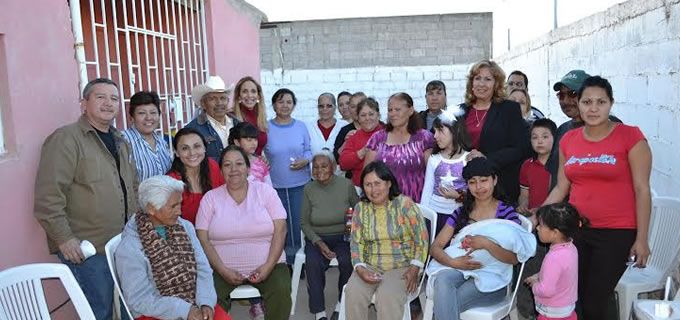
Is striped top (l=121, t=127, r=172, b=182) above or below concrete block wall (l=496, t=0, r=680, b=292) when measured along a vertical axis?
below

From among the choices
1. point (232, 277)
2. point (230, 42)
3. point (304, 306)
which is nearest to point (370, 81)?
point (230, 42)

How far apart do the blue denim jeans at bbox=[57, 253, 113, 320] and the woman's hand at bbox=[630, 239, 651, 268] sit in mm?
2739

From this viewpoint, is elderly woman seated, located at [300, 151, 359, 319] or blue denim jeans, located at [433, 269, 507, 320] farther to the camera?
elderly woman seated, located at [300, 151, 359, 319]

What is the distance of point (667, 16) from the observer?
3498 mm

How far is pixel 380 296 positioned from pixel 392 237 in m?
0.37

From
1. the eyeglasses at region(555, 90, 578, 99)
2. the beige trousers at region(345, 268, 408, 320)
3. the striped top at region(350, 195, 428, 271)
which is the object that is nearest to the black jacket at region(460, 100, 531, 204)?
the eyeglasses at region(555, 90, 578, 99)

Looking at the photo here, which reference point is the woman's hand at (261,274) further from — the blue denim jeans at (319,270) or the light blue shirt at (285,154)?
the light blue shirt at (285,154)

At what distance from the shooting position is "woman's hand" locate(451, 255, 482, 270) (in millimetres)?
3285

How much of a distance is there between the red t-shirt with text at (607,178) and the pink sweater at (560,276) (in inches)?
8.1

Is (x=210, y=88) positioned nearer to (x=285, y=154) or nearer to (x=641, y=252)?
(x=285, y=154)

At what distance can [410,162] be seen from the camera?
404 centimetres

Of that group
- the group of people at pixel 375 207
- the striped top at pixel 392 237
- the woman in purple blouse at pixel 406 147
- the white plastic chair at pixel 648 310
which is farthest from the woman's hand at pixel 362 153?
the white plastic chair at pixel 648 310

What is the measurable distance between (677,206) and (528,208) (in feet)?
2.89

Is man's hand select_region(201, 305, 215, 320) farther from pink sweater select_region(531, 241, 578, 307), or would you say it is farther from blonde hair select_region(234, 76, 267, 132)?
blonde hair select_region(234, 76, 267, 132)
